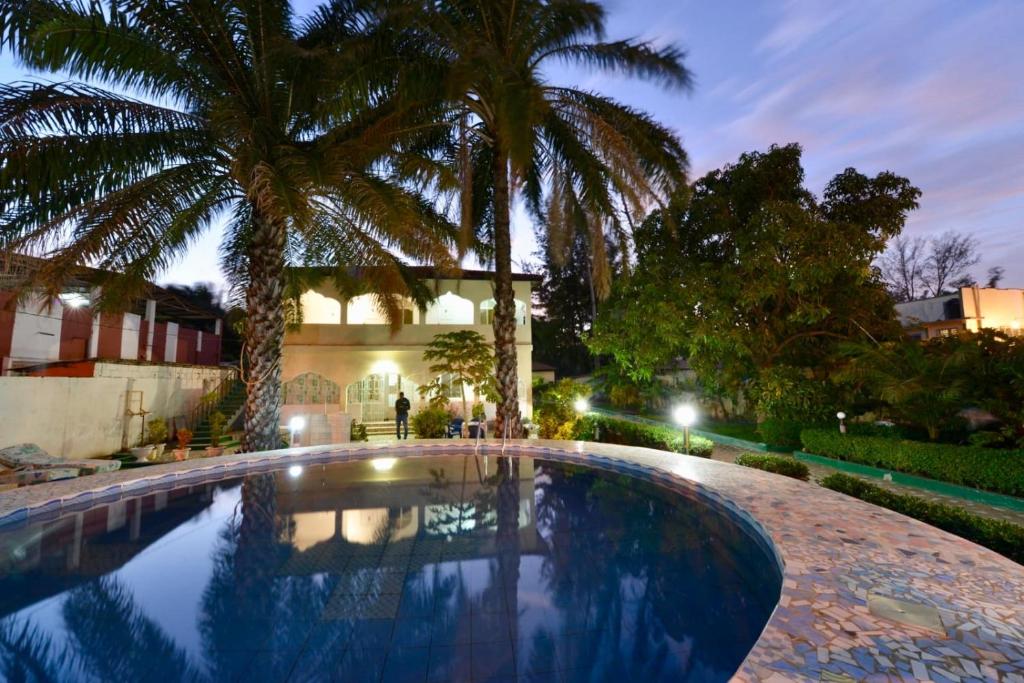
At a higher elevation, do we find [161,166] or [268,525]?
[161,166]

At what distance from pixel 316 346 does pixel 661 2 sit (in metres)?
16.3

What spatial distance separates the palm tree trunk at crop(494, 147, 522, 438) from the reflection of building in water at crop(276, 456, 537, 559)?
1.70 m

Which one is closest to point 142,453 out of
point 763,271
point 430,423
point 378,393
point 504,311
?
point 430,423

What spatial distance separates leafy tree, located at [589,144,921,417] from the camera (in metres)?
12.3

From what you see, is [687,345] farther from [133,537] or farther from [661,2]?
[133,537]

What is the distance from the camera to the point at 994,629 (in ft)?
10.9

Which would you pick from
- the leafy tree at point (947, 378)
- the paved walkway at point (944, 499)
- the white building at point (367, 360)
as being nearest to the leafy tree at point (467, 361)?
the white building at point (367, 360)

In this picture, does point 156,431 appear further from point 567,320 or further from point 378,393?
point 567,320

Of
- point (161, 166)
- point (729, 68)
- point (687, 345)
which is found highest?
point (729, 68)

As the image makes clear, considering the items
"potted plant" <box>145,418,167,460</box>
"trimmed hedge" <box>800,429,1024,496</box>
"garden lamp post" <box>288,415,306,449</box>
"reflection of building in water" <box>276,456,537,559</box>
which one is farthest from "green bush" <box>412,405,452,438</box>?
"trimmed hedge" <box>800,429,1024,496</box>

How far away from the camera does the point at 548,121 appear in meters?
11.0

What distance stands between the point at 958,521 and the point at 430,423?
41.5 feet

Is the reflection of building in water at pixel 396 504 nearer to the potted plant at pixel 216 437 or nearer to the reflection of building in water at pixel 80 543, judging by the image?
the reflection of building in water at pixel 80 543

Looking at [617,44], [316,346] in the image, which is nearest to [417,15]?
[617,44]
